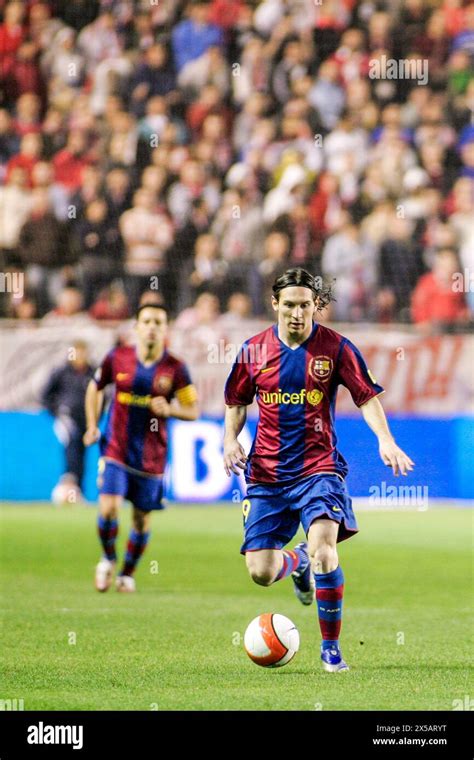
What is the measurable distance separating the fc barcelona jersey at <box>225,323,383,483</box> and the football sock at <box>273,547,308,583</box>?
577mm

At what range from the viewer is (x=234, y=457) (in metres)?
6.67

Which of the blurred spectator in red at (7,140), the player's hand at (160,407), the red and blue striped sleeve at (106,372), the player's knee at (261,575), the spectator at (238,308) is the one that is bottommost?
the player's knee at (261,575)

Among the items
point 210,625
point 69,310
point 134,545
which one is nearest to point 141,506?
point 134,545

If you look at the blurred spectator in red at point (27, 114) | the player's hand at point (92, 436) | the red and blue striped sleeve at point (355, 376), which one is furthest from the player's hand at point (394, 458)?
the blurred spectator in red at point (27, 114)

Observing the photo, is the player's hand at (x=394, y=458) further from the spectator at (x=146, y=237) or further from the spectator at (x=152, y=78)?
the spectator at (x=152, y=78)

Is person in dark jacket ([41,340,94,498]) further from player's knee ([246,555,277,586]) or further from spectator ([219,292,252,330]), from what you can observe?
player's knee ([246,555,277,586])

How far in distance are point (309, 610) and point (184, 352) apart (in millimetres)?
7207

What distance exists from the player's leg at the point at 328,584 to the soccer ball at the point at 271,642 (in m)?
0.17

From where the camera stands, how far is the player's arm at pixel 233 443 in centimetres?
666

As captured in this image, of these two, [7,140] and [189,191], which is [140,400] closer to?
[189,191]

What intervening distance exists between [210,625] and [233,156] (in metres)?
11.0

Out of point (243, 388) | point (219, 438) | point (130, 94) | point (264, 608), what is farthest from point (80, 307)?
point (243, 388)

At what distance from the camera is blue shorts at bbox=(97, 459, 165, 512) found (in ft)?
32.9
